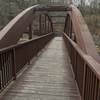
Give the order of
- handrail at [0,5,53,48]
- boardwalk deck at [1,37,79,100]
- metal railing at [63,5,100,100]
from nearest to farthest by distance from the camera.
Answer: metal railing at [63,5,100,100]
boardwalk deck at [1,37,79,100]
handrail at [0,5,53,48]

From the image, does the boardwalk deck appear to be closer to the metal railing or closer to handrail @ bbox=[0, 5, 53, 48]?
the metal railing

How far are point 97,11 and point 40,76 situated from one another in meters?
44.1

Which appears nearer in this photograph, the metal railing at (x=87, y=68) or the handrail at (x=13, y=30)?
the metal railing at (x=87, y=68)

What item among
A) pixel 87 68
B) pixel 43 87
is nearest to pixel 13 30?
pixel 43 87

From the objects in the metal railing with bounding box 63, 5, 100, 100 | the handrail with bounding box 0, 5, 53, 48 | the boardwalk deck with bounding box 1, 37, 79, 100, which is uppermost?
the handrail with bounding box 0, 5, 53, 48

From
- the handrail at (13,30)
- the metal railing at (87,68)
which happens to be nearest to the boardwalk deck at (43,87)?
the metal railing at (87,68)

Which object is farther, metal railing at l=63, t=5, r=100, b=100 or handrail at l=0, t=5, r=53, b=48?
handrail at l=0, t=5, r=53, b=48

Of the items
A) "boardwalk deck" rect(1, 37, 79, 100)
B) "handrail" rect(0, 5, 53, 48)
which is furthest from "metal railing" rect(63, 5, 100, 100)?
"handrail" rect(0, 5, 53, 48)

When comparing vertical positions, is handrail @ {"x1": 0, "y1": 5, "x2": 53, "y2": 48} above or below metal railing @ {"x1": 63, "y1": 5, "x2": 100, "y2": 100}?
above

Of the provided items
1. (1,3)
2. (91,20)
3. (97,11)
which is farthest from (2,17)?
(97,11)

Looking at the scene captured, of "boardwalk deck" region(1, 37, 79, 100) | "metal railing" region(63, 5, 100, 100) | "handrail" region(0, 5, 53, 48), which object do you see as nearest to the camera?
"metal railing" region(63, 5, 100, 100)

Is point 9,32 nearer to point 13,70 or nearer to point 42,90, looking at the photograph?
point 13,70

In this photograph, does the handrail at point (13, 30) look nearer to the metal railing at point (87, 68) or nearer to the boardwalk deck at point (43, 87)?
the boardwalk deck at point (43, 87)

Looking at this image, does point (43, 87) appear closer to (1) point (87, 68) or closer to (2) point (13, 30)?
(1) point (87, 68)
